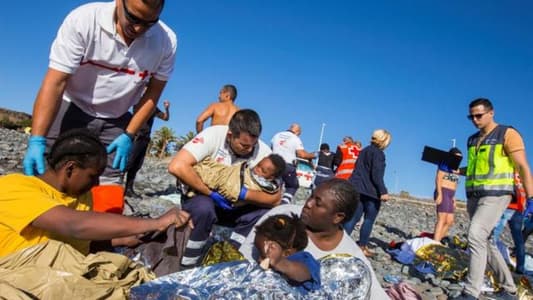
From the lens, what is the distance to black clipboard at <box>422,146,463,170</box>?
6.91 m

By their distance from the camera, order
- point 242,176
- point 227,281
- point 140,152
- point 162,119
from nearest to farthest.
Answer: point 227,281, point 242,176, point 140,152, point 162,119

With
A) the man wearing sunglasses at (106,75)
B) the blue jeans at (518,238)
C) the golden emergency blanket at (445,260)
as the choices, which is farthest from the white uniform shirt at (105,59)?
the blue jeans at (518,238)

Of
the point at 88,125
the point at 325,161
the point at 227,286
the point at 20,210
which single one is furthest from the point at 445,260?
the point at 20,210

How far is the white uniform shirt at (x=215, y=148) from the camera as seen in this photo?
3.55 metres

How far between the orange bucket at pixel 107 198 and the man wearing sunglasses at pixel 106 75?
14 cm

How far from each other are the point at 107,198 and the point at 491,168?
12.3ft

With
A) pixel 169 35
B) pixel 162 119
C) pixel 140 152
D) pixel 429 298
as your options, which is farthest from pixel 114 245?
Result: pixel 162 119

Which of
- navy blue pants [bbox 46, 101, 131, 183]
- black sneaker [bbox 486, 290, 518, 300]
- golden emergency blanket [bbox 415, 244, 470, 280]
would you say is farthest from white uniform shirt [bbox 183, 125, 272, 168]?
golden emergency blanket [bbox 415, 244, 470, 280]

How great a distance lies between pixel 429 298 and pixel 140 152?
13.1 feet

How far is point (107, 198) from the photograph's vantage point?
2805mm

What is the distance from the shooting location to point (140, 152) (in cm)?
603

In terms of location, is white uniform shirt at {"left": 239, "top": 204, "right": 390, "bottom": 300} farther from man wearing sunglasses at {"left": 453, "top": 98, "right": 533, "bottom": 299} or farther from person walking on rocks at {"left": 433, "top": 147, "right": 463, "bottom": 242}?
person walking on rocks at {"left": 433, "top": 147, "right": 463, "bottom": 242}

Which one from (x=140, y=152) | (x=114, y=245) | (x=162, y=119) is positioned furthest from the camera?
(x=162, y=119)

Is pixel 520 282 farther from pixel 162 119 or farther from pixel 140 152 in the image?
pixel 162 119
